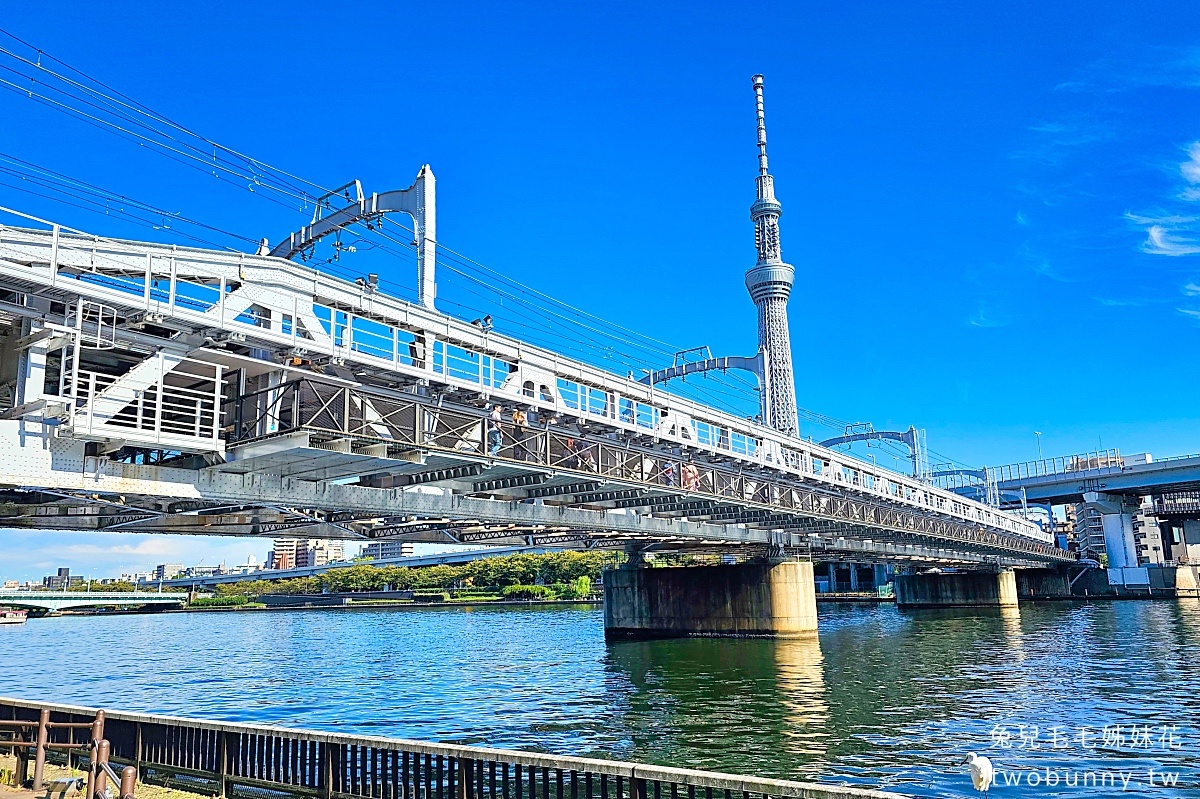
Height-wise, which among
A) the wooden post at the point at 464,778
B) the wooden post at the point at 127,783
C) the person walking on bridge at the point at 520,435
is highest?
the person walking on bridge at the point at 520,435

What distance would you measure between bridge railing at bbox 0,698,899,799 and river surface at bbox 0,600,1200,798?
8509 mm

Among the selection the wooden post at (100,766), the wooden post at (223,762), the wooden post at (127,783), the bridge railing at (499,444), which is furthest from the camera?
the bridge railing at (499,444)

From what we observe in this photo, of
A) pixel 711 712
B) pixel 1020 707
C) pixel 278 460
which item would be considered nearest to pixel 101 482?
pixel 278 460

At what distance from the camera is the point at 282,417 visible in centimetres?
2502

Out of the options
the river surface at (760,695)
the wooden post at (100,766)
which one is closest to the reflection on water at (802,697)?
the river surface at (760,695)

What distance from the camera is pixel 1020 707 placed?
→ 33250mm

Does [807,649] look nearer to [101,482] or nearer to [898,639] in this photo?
[898,639]

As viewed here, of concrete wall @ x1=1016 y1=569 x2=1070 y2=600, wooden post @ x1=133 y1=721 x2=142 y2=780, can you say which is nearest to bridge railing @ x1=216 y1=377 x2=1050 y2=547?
wooden post @ x1=133 y1=721 x2=142 y2=780

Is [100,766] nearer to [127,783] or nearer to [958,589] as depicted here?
[127,783]

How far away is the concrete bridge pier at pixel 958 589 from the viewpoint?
11962 centimetres

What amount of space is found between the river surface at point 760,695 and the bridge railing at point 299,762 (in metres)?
8.51

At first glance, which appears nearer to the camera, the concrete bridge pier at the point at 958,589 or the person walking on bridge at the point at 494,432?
the person walking on bridge at the point at 494,432

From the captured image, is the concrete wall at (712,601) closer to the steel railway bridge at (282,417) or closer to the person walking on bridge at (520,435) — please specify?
the steel railway bridge at (282,417)

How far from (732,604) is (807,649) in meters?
10.3
